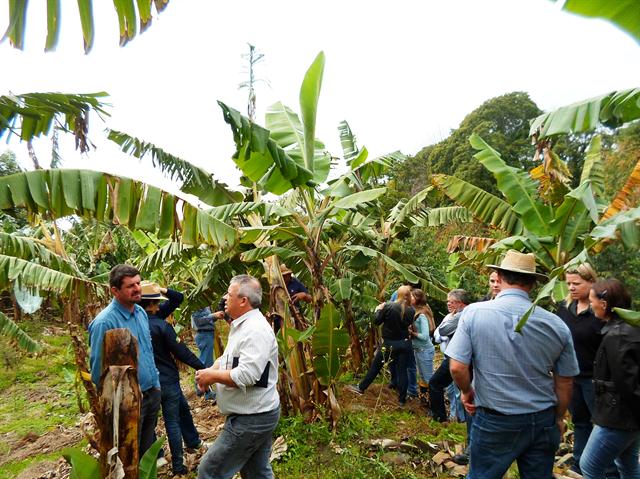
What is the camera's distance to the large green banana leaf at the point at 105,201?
279 centimetres

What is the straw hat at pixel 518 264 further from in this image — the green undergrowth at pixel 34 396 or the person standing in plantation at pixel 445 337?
the green undergrowth at pixel 34 396

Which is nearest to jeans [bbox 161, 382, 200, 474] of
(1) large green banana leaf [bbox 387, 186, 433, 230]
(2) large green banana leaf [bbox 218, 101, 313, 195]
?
(2) large green banana leaf [bbox 218, 101, 313, 195]

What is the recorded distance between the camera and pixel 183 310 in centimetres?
573

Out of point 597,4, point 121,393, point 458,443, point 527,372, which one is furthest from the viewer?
point 458,443

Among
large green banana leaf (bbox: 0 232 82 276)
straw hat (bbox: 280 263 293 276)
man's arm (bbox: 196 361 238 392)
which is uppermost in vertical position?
large green banana leaf (bbox: 0 232 82 276)

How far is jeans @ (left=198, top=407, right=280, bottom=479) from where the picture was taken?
9.14ft

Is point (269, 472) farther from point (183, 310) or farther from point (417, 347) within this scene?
point (417, 347)

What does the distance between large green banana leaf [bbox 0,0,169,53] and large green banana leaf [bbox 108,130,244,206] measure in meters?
2.46

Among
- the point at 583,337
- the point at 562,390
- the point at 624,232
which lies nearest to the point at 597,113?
the point at 624,232

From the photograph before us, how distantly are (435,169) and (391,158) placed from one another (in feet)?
55.6

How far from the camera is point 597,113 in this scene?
3.01m

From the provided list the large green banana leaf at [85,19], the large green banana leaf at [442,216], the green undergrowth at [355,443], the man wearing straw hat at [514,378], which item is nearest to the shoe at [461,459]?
the green undergrowth at [355,443]

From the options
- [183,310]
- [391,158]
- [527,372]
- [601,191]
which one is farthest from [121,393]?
[601,191]

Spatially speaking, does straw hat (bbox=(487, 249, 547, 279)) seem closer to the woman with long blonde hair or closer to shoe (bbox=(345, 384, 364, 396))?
the woman with long blonde hair
